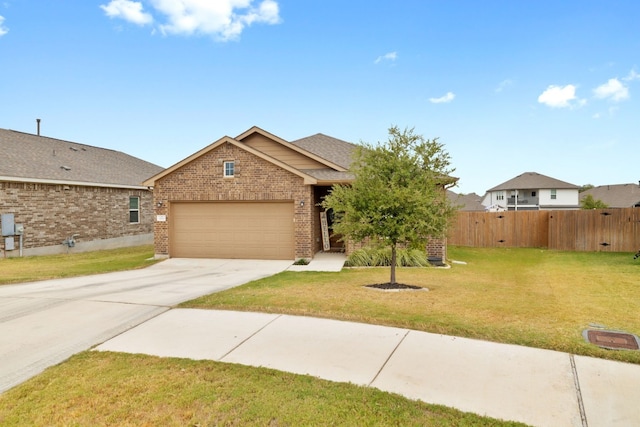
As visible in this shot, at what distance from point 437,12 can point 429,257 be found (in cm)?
935

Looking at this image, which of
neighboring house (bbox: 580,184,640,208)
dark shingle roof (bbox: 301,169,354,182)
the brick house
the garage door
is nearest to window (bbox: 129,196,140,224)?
the brick house

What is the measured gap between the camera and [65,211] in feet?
57.9

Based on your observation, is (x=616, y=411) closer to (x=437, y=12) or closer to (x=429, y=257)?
(x=429, y=257)

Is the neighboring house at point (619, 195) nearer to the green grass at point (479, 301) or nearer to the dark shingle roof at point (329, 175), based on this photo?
the green grass at point (479, 301)

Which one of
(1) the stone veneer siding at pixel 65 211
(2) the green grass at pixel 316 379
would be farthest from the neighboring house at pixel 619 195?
(1) the stone veneer siding at pixel 65 211

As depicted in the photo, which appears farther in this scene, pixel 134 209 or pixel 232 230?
pixel 134 209

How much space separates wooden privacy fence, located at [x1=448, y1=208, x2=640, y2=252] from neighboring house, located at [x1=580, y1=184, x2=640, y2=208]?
31.0 metres

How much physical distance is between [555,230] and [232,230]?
15.0 m

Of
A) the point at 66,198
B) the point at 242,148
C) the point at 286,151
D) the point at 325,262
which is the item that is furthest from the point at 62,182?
the point at 325,262

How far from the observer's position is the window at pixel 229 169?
1441 centimetres

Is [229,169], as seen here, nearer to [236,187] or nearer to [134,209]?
[236,187]

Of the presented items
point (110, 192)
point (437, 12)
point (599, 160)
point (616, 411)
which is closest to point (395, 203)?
point (616, 411)

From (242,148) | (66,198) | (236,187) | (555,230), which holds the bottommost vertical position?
(555,230)

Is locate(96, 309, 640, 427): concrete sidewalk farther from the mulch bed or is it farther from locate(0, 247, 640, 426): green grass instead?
the mulch bed
